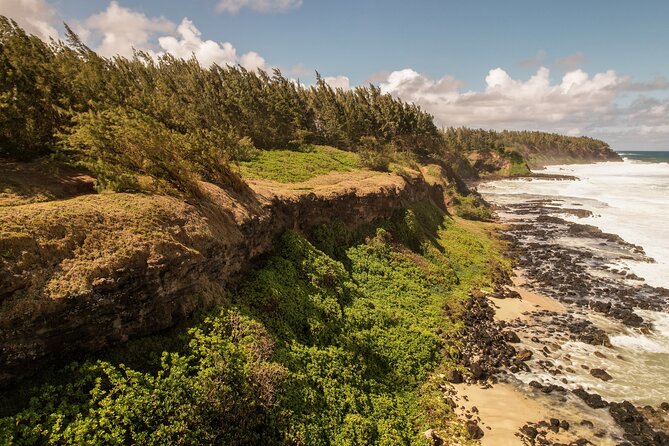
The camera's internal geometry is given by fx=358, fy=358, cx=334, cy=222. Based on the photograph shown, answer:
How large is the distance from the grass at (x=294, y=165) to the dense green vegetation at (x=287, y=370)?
8.42 metres

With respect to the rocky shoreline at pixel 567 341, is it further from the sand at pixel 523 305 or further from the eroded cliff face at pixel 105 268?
the eroded cliff face at pixel 105 268

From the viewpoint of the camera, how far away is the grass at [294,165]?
34.3 meters

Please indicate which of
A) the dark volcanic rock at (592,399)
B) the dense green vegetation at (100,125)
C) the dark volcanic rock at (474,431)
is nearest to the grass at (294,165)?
the dense green vegetation at (100,125)

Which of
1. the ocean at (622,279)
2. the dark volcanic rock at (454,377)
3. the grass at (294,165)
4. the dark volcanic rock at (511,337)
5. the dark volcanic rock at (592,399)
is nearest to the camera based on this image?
the dark volcanic rock at (592,399)

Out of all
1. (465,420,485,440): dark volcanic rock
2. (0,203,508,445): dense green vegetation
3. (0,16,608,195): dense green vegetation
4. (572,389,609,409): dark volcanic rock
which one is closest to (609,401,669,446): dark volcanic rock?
(572,389,609,409): dark volcanic rock

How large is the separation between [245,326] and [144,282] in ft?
16.8

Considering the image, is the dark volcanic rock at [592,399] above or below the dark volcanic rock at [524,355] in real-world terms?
below

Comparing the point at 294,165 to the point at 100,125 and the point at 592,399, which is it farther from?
the point at 592,399

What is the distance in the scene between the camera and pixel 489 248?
Result: 45.8 metres

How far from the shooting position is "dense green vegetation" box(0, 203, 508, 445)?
11766mm

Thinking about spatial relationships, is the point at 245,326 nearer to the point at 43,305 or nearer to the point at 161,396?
the point at 161,396

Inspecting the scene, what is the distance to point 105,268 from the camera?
12.7 m

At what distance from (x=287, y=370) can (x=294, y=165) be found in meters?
26.9

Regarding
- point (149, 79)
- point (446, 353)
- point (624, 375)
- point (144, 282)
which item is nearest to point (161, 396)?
point (144, 282)
